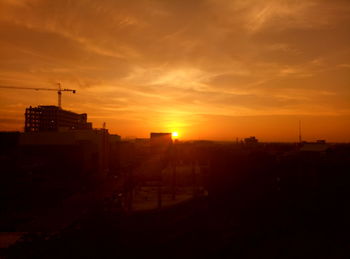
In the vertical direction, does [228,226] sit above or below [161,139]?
below

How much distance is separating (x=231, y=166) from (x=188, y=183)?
11.3ft

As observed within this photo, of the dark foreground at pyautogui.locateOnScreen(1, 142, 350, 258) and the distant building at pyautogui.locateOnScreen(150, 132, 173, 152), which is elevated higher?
A: the distant building at pyautogui.locateOnScreen(150, 132, 173, 152)

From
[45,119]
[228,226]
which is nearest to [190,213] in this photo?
[228,226]

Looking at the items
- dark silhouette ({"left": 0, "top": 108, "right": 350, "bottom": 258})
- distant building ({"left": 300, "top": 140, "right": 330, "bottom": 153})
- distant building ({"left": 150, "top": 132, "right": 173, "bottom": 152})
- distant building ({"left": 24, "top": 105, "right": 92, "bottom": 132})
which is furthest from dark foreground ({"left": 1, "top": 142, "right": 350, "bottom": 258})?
distant building ({"left": 24, "top": 105, "right": 92, "bottom": 132})

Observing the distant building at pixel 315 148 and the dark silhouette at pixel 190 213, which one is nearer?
the dark silhouette at pixel 190 213

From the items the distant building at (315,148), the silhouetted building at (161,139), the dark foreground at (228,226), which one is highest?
the silhouetted building at (161,139)

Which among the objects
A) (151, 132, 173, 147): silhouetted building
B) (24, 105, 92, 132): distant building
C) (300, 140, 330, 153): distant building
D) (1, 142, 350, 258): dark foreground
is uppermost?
(24, 105, 92, 132): distant building

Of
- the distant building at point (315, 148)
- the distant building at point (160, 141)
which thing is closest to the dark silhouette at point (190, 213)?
the distant building at point (315, 148)

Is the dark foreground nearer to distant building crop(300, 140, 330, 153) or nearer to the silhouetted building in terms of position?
distant building crop(300, 140, 330, 153)

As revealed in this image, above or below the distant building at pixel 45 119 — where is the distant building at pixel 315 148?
below

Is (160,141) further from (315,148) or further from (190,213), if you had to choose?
(190,213)

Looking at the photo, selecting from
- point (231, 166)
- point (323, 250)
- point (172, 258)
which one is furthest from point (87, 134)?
point (323, 250)

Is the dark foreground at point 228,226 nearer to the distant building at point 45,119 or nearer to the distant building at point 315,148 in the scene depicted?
the distant building at point 315,148

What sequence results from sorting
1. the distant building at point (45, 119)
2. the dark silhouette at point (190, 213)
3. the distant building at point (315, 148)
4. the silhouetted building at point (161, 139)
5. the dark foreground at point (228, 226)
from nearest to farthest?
the dark foreground at point (228, 226), the dark silhouette at point (190, 213), the distant building at point (315, 148), the silhouetted building at point (161, 139), the distant building at point (45, 119)
